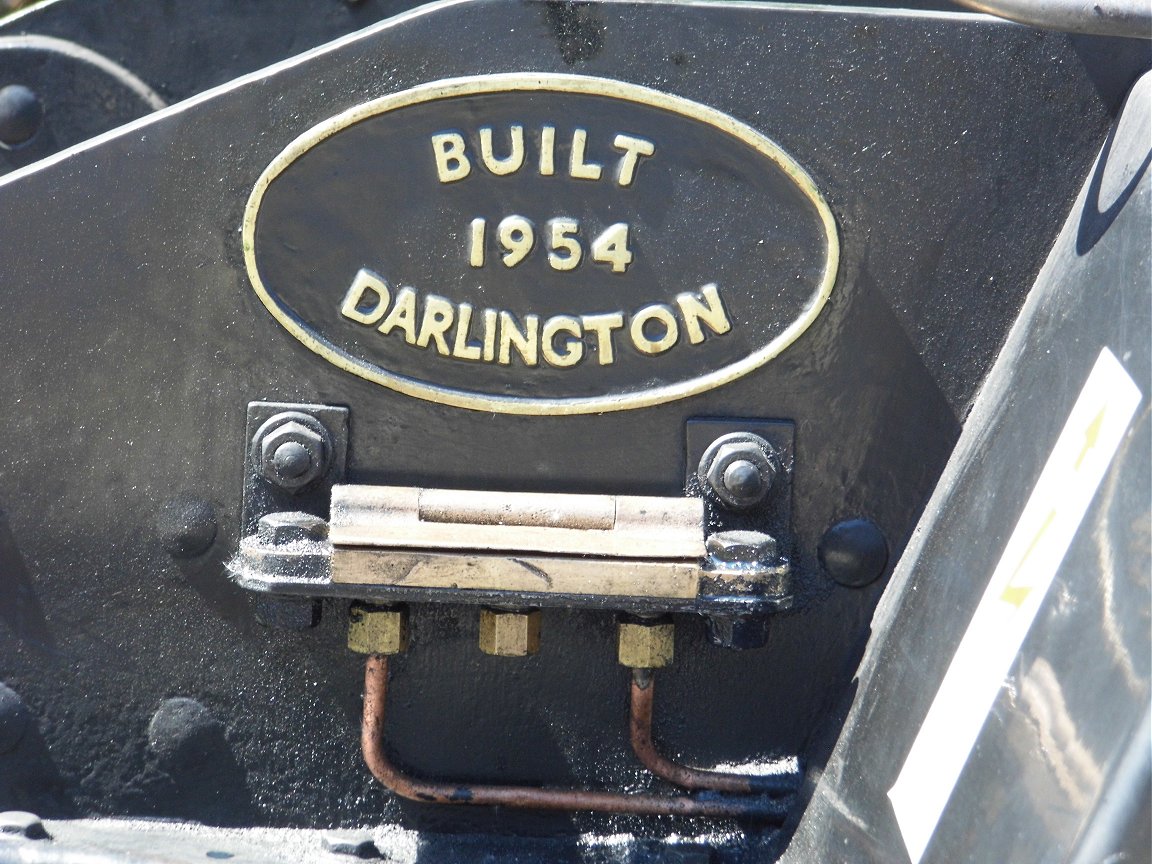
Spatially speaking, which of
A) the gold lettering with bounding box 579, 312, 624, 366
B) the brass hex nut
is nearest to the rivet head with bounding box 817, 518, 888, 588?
the brass hex nut

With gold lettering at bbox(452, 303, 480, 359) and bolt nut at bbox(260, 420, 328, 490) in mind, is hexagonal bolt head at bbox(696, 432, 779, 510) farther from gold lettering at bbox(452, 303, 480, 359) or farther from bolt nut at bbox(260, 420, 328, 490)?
bolt nut at bbox(260, 420, 328, 490)

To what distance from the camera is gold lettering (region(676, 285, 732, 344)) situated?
4.07 feet

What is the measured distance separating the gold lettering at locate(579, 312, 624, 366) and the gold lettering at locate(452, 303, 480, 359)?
0.11 m

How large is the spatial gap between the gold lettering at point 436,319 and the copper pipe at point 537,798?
1.21 feet

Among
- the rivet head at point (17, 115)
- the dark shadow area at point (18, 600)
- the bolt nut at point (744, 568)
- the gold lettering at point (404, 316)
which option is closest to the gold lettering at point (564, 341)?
the gold lettering at point (404, 316)

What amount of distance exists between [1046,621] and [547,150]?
0.64 meters

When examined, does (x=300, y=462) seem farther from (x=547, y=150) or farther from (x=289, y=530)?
(x=547, y=150)

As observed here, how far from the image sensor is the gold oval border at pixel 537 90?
1.20 metres

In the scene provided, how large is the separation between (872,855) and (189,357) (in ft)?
2.78

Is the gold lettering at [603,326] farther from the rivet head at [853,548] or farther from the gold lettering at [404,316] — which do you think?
the rivet head at [853,548]

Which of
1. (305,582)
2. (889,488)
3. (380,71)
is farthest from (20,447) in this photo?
(889,488)

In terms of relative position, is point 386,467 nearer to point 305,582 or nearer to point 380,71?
point 305,582

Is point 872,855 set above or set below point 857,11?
below

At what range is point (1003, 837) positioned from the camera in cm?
99
